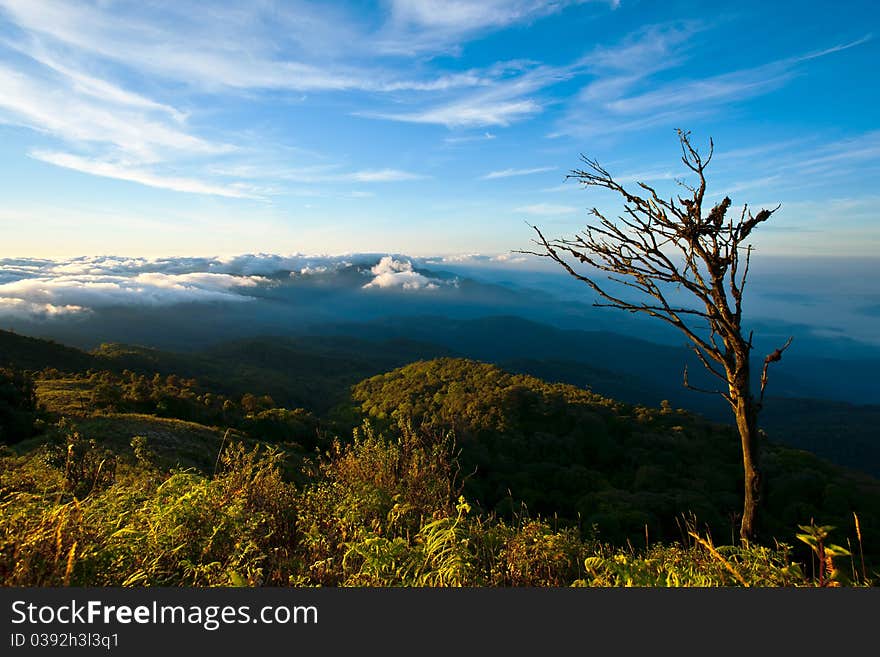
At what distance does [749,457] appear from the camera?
13.5 ft

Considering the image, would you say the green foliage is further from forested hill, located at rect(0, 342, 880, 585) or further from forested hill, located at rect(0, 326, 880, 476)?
forested hill, located at rect(0, 326, 880, 476)

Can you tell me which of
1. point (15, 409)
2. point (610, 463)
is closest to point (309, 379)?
point (610, 463)

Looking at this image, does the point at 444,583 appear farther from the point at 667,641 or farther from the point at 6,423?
the point at 6,423

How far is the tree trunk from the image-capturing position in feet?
13.1

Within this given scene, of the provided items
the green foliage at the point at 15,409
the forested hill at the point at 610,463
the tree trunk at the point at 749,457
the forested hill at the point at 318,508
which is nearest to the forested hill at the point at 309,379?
the green foliage at the point at 15,409

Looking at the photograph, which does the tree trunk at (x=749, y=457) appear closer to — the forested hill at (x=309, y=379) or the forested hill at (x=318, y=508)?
the forested hill at (x=318, y=508)

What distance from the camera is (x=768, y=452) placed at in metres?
35.3

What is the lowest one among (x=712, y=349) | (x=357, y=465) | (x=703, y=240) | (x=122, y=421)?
(x=122, y=421)

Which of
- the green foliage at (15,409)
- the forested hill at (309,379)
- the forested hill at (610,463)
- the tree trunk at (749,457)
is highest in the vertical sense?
the tree trunk at (749,457)

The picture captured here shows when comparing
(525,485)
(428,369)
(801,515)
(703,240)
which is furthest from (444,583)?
(428,369)

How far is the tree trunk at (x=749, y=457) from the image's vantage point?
399 cm

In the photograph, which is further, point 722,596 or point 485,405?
point 485,405

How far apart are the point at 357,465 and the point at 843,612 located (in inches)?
196

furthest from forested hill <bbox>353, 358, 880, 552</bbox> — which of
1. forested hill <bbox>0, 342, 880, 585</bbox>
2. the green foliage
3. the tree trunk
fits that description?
the tree trunk
